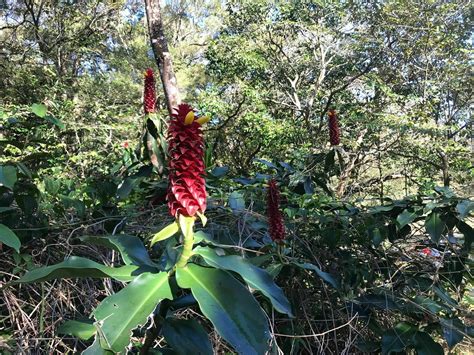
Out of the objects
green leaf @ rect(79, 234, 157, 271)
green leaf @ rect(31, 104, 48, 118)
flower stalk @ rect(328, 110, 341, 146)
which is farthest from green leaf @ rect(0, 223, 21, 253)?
flower stalk @ rect(328, 110, 341, 146)

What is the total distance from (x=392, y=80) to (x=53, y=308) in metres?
12.6

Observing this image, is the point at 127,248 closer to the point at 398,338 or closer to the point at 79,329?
the point at 79,329

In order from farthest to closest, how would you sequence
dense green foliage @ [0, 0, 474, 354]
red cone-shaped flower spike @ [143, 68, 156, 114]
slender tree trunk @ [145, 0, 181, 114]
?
slender tree trunk @ [145, 0, 181, 114], red cone-shaped flower spike @ [143, 68, 156, 114], dense green foliage @ [0, 0, 474, 354]

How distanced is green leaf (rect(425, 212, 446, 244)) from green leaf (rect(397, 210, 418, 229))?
7 centimetres

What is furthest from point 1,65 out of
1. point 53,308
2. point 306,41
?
point 53,308

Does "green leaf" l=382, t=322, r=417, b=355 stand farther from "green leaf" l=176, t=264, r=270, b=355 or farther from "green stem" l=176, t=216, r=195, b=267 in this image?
"green stem" l=176, t=216, r=195, b=267

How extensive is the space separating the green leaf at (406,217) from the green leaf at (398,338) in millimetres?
538

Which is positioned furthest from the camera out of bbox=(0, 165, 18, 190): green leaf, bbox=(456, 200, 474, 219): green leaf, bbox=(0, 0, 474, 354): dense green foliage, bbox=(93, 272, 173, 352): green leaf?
bbox=(456, 200, 474, 219): green leaf

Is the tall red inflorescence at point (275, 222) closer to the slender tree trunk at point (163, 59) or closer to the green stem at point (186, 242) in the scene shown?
the green stem at point (186, 242)

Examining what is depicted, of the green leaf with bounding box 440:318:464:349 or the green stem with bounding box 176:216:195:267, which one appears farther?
the green leaf with bounding box 440:318:464:349

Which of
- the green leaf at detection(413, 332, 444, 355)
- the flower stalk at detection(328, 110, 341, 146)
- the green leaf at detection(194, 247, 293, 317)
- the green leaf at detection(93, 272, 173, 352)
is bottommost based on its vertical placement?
the green leaf at detection(413, 332, 444, 355)

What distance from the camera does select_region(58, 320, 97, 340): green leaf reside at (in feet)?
4.39

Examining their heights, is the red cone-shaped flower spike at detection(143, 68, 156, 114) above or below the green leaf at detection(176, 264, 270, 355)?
above

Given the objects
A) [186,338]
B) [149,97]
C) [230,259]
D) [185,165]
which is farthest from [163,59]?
[186,338]
